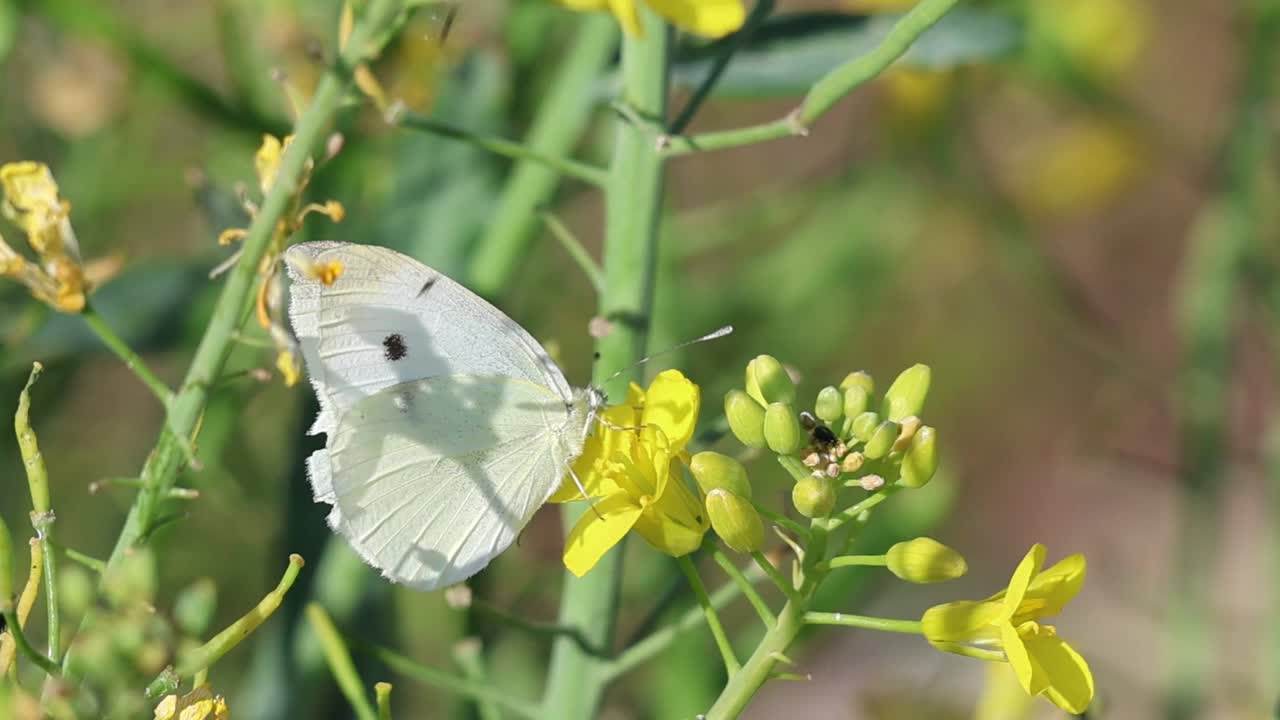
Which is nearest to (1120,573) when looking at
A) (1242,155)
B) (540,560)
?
(1242,155)

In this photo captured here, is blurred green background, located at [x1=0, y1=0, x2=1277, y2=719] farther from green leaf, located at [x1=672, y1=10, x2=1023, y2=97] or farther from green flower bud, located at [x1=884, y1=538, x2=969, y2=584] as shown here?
green flower bud, located at [x1=884, y1=538, x2=969, y2=584]

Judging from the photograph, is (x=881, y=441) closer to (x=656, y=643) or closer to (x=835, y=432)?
(x=835, y=432)

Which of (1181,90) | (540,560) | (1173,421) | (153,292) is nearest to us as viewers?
(153,292)

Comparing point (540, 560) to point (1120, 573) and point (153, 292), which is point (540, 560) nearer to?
point (153, 292)

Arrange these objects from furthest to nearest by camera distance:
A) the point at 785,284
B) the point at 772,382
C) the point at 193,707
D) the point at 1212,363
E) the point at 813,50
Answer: the point at 785,284 → the point at 1212,363 → the point at 813,50 → the point at 772,382 → the point at 193,707

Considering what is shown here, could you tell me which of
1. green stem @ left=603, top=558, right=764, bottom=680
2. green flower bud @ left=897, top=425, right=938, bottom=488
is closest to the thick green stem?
green stem @ left=603, top=558, right=764, bottom=680

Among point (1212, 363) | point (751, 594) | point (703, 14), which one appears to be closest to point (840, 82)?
point (703, 14)

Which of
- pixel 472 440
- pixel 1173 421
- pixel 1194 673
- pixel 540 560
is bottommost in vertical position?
pixel 1173 421
